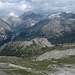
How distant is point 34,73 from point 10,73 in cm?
A: 2667

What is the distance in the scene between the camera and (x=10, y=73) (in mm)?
158125

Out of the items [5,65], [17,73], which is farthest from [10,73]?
[5,65]

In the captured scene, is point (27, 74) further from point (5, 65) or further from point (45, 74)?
point (5, 65)

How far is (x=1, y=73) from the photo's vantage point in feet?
504

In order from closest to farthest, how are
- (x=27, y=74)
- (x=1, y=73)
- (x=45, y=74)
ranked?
(x=1, y=73) < (x=27, y=74) < (x=45, y=74)

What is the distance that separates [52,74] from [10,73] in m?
49.2

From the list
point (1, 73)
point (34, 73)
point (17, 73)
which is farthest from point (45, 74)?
point (1, 73)

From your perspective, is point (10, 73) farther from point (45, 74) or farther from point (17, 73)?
point (45, 74)

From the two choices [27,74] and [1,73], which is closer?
[1,73]

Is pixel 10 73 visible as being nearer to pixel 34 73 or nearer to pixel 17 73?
pixel 17 73

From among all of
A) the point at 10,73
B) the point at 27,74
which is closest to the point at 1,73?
the point at 10,73

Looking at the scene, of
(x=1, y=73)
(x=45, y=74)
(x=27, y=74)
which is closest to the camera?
(x=1, y=73)

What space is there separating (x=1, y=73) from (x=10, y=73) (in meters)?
6.66

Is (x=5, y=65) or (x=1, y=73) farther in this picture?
(x=5, y=65)
